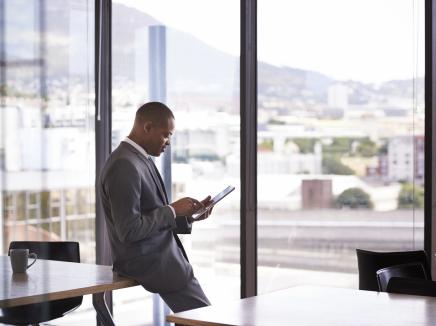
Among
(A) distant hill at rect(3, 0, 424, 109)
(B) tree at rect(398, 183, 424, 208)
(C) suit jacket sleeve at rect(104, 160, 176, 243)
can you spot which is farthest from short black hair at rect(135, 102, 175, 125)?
(B) tree at rect(398, 183, 424, 208)

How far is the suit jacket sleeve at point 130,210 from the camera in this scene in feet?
12.2

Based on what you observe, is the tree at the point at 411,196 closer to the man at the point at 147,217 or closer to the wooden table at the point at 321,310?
the man at the point at 147,217

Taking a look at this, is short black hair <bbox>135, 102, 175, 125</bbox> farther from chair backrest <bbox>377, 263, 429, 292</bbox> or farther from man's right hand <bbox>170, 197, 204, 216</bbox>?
chair backrest <bbox>377, 263, 429, 292</bbox>

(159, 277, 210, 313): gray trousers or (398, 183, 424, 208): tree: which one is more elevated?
(398, 183, 424, 208): tree

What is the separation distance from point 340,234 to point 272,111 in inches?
37.3

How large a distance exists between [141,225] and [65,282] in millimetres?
457

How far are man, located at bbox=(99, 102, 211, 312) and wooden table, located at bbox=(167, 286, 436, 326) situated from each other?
0.74 metres

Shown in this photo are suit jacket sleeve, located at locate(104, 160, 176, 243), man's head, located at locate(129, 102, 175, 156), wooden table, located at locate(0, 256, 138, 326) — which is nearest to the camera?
wooden table, located at locate(0, 256, 138, 326)

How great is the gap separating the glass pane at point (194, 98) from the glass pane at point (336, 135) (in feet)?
0.75

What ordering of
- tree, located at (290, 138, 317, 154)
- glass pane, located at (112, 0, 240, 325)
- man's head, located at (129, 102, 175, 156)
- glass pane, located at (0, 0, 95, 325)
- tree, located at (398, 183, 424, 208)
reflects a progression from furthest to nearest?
glass pane, located at (112, 0, 240, 325) < tree, located at (290, 138, 317, 154) < tree, located at (398, 183, 424, 208) < man's head, located at (129, 102, 175, 156) < glass pane, located at (0, 0, 95, 325)

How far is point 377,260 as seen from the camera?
417cm

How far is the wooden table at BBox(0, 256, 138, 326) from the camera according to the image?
3.09 m

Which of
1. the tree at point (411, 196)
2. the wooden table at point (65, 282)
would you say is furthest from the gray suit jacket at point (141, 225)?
the tree at point (411, 196)

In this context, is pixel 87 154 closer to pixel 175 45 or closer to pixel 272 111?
pixel 175 45
